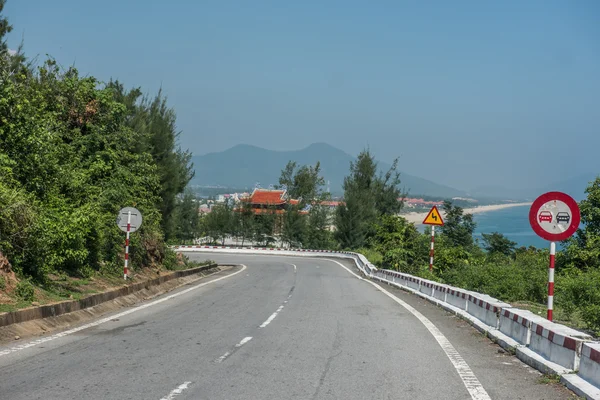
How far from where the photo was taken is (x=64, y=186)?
64.4 feet

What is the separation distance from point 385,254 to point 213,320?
2736 centimetres

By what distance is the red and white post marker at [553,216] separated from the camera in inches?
452

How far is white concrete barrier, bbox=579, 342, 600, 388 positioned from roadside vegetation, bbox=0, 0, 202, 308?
32.4 ft

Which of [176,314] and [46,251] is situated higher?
[46,251]

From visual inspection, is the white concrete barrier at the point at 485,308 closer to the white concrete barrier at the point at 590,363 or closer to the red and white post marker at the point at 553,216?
the red and white post marker at the point at 553,216

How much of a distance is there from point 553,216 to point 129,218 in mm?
13990

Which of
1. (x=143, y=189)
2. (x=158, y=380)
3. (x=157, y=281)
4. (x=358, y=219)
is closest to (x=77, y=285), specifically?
(x=157, y=281)

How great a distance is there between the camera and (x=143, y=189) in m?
26.2

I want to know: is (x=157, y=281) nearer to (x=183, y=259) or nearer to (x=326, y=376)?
(x=183, y=259)

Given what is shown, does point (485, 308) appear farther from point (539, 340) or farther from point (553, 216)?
point (539, 340)

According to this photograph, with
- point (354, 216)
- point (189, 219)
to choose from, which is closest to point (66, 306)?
point (354, 216)

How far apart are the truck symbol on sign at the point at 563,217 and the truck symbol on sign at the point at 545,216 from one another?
13 centimetres

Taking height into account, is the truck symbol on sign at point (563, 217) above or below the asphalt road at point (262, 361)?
above

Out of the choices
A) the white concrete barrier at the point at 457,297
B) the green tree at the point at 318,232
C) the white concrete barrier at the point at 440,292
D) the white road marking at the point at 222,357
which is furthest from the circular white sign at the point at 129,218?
the green tree at the point at 318,232
